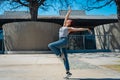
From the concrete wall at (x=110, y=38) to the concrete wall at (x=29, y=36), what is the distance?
4391mm

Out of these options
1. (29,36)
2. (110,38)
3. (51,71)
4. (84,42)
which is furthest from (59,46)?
(84,42)

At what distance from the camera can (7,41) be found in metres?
26.0

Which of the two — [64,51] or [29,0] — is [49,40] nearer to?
[29,0]

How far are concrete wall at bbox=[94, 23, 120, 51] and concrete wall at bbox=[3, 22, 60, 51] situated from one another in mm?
4391

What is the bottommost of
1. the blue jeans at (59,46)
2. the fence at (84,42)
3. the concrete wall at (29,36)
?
the fence at (84,42)

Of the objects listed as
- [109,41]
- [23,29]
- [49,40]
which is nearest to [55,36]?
[49,40]

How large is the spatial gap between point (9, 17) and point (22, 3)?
896cm

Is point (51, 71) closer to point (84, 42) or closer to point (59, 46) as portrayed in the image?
point (59, 46)

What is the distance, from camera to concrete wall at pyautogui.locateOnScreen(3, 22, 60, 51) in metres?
25.3

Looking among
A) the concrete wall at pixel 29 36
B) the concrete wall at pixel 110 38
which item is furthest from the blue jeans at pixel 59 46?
the concrete wall at pixel 110 38

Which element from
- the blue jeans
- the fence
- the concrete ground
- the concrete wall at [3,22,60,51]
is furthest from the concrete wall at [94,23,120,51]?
the blue jeans

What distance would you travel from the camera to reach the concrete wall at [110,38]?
2606cm

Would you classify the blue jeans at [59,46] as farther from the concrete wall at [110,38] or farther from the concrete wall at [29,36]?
the concrete wall at [110,38]

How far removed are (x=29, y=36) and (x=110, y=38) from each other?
6.29m
